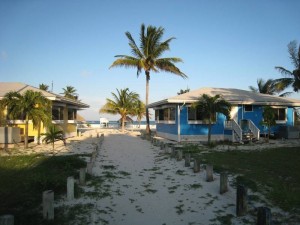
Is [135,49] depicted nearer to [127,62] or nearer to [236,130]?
[127,62]

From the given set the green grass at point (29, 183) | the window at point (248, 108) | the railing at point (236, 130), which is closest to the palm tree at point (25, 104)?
the green grass at point (29, 183)

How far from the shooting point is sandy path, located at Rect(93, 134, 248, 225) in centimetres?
628

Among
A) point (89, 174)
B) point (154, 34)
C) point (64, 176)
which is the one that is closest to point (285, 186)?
point (89, 174)

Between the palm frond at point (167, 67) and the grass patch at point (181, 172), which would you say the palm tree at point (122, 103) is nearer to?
the palm frond at point (167, 67)

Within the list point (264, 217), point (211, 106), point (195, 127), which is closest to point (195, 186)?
point (264, 217)

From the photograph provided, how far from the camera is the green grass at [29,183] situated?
20.7ft

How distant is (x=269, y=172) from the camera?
10.3 metres

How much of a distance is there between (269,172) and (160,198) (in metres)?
4.85

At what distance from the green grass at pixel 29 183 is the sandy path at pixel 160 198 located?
1273 millimetres

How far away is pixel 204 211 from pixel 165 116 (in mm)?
20083

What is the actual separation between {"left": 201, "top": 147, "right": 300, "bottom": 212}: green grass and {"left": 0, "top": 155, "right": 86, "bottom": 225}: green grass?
17.4ft

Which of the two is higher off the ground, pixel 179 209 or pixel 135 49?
pixel 135 49

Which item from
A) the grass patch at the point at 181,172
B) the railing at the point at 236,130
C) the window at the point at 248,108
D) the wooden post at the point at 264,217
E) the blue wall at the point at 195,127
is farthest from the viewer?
the window at the point at 248,108

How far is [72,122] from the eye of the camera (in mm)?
28047
